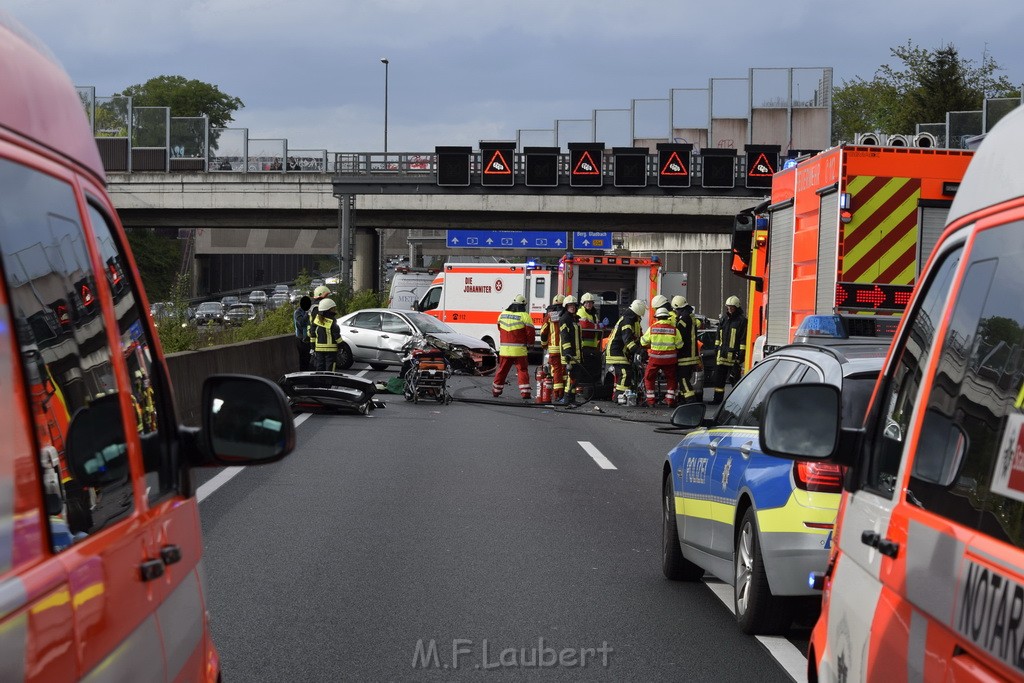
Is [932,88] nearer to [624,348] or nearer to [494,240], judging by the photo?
[494,240]

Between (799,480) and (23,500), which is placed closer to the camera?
(23,500)

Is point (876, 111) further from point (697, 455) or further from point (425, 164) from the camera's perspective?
point (697, 455)

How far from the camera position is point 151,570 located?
2.95 metres

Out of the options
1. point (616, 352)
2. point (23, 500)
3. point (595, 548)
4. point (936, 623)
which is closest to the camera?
point (23, 500)

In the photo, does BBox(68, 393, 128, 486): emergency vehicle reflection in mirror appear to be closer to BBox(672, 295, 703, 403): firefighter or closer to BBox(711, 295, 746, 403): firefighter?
BBox(672, 295, 703, 403): firefighter

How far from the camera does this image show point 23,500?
2.14 m

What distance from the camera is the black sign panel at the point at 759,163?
48875mm

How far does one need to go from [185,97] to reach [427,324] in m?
86.4

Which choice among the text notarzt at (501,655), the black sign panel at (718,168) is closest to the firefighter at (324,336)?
the text notarzt at (501,655)

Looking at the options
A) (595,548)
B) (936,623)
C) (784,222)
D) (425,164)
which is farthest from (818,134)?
(936,623)

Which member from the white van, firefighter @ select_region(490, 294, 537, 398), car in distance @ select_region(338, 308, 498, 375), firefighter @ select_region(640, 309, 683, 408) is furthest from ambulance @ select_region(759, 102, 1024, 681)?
the white van

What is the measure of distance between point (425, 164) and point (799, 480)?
45177mm

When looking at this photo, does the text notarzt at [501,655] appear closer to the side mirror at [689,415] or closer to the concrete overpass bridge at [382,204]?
the side mirror at [689,415]

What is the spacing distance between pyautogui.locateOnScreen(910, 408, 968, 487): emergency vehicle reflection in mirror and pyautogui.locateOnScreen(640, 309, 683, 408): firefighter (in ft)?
Answer: 63.7
